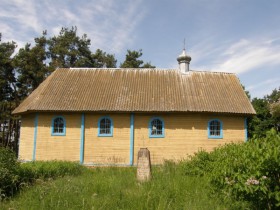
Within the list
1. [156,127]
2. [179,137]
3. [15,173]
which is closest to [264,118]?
[179,137]

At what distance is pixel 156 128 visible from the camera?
17.7 meters

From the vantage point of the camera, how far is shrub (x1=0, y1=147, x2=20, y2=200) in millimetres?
8221

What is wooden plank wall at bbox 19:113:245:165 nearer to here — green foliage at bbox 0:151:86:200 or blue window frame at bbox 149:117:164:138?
blue window frame at bbox 149:117:164:138

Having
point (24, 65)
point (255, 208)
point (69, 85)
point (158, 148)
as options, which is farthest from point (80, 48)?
point (255, 208)

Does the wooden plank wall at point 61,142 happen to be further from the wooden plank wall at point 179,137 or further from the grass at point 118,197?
the grass at point 118,197

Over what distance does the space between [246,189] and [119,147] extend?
12.9 metres

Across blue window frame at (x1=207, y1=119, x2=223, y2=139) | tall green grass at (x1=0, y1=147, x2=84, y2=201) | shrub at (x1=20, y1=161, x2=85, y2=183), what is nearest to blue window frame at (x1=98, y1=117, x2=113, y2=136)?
shrub at (x1=20, y1=161, x2=85, y2=183)

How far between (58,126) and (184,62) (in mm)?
10125

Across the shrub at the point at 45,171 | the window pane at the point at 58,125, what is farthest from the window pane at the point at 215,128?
the window pane at the point at 58,125

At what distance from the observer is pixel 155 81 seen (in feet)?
66.5

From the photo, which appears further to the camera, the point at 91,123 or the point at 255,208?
the point at 91,123

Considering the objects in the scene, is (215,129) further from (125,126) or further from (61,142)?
(61,142)

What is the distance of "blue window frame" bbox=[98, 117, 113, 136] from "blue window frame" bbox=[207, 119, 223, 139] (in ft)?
19.5

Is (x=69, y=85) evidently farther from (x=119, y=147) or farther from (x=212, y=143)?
(x=212, y=143)
